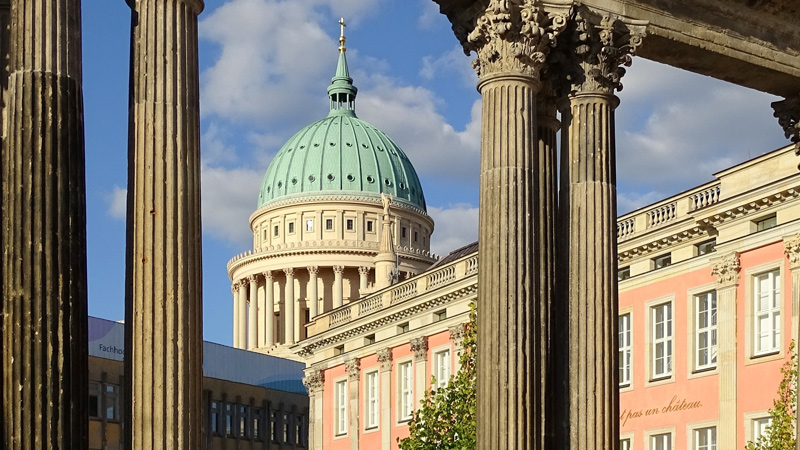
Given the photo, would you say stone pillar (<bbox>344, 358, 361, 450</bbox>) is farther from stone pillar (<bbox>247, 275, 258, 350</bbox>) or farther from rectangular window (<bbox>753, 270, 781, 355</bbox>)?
stone pillar (<bbox>247, 275, 258, 350</bbox>)

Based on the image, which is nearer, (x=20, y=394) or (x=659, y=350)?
(x=20, y=394)

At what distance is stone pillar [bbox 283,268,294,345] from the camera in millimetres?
133500

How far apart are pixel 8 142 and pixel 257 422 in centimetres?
8225

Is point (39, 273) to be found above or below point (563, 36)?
below

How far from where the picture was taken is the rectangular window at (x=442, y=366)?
2657 inches

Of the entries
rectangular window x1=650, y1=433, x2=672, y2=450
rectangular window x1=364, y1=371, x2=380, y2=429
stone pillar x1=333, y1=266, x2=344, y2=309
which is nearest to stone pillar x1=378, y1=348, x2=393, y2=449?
rectangular window x1=364, y1=371, x2=380, y2=429

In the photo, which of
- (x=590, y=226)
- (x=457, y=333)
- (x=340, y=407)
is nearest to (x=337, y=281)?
(x=340, y=407)

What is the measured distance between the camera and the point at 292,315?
134125 mm

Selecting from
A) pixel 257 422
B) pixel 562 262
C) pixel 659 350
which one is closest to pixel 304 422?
pixel 257 422

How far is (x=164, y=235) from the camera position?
60.1 feet

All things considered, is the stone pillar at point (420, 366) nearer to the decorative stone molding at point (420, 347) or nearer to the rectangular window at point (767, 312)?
the decorative stone molding at point (420, 347)

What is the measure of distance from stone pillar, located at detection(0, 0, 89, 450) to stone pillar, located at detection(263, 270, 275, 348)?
387 feet

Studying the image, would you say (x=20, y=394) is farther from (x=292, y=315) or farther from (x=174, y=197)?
(x=292, y=315)

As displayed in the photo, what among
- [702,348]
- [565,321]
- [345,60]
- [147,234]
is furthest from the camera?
[345,60]
